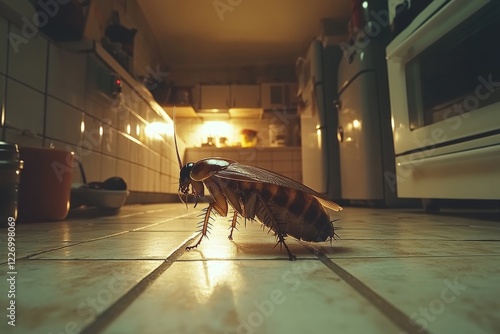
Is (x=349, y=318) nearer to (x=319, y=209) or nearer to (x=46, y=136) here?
(x=319, y=209)

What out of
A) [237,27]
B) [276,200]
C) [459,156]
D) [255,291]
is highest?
[237,27]

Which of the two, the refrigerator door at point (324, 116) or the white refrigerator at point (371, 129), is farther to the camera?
the refrigerator door at point (324, 116)

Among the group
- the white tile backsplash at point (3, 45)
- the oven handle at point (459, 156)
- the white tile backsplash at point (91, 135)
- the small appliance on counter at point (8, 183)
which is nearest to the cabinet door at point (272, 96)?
the white tile backsplash at point (91, 135)

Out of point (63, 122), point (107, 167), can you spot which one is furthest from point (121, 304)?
point (107, 167)

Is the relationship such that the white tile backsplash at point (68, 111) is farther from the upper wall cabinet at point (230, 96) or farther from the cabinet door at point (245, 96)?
the cabinet door at point (245, 96)

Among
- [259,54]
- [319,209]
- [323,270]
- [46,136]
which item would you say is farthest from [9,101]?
[259,54]

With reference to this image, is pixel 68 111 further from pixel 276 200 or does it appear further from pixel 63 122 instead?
pixel 276 200

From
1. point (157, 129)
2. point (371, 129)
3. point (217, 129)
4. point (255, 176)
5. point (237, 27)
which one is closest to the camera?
point (255, 176)
